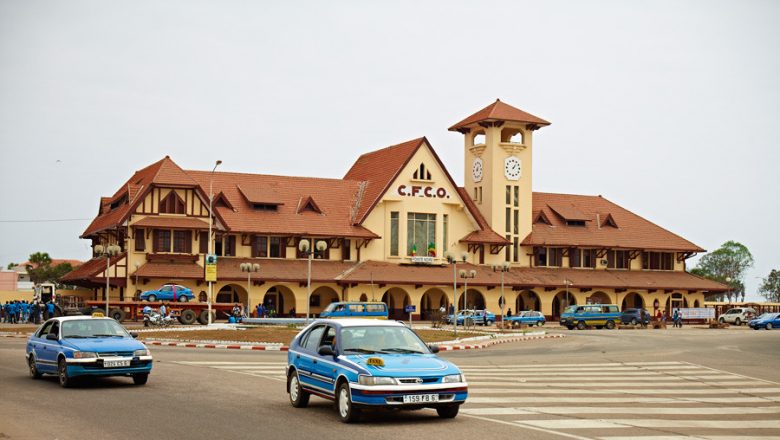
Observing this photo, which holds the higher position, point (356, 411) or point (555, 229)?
point (555, 229)

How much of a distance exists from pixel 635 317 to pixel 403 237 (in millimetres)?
17743

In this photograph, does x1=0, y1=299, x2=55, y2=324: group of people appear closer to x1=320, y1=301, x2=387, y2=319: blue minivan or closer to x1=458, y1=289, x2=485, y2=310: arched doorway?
x1=320, y1=301, x2=387, y2=319: blue minivan

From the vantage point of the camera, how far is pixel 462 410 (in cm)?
1708

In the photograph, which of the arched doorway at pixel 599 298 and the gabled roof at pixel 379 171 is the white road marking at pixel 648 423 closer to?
the gabled roof at pixel 379 171

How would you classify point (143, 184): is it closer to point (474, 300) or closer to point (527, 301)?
point (474, 300)

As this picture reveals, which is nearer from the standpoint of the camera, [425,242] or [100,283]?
[100,283]

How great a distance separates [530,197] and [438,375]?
6695cm

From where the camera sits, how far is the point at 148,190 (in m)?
66.0

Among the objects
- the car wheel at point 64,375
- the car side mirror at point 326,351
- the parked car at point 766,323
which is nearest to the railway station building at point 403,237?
the parked car at point 766,323

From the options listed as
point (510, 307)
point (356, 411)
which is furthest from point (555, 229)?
point (356, 411)

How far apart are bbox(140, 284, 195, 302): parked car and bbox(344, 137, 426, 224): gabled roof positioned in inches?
652

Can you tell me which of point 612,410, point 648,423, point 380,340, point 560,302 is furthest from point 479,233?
point 648,423

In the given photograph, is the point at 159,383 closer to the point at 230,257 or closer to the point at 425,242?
the point at 230,257

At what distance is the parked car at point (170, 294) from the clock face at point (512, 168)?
29.4m
